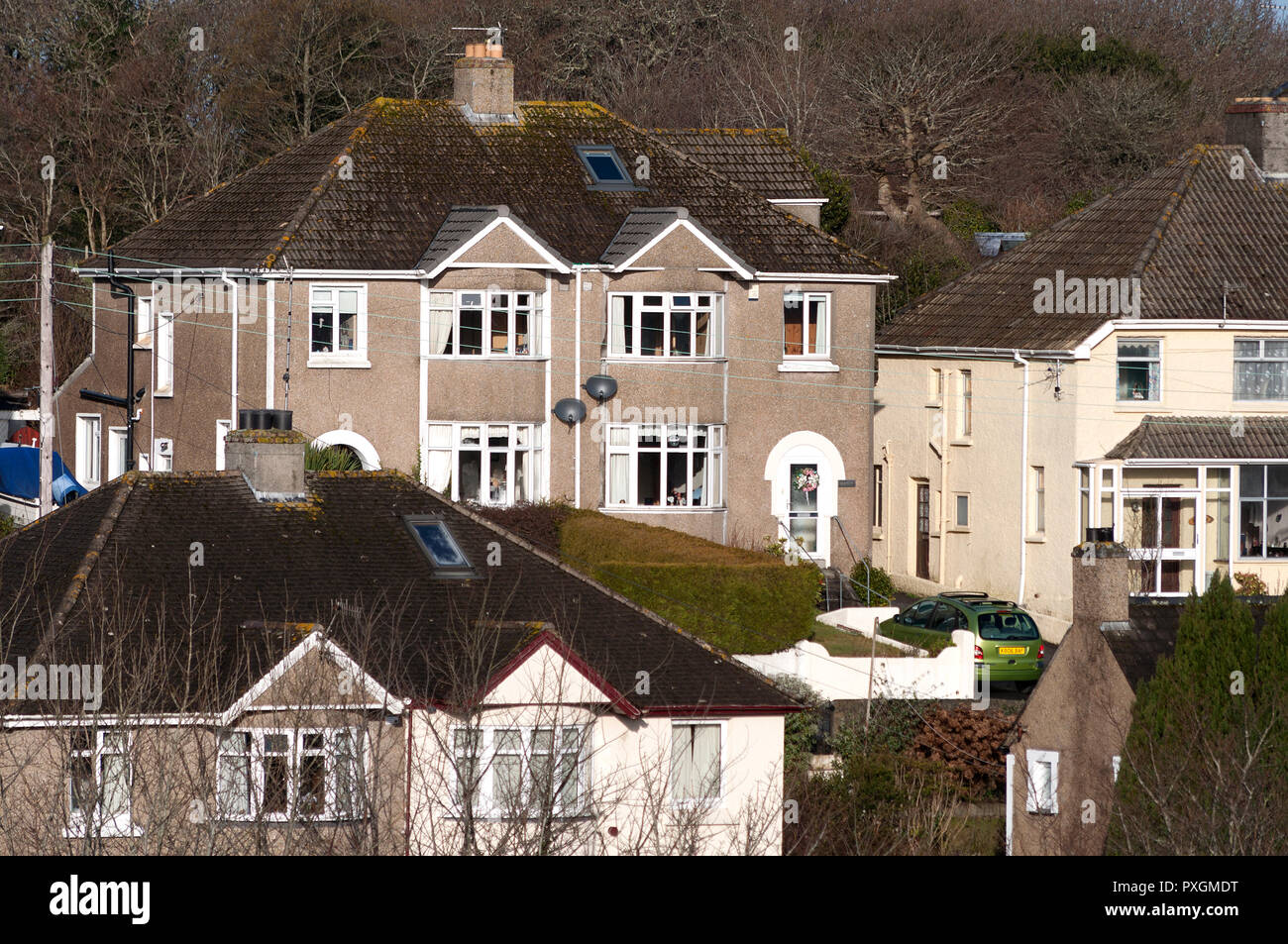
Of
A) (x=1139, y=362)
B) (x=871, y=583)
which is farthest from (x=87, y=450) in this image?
(x=1139, y=362)

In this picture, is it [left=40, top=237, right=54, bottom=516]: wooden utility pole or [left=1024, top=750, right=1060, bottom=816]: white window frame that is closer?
[left=1024, top=750, right=1060, bottom=816]: white window frame

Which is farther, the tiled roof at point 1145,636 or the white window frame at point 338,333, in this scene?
the white window frame at point 338,333

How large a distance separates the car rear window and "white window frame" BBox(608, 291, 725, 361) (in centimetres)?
739

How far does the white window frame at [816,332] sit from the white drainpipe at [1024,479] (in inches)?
133

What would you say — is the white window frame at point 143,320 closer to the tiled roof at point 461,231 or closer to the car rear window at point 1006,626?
the tiled roof at point 461,231

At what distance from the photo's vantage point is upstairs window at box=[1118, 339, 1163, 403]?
36500mm

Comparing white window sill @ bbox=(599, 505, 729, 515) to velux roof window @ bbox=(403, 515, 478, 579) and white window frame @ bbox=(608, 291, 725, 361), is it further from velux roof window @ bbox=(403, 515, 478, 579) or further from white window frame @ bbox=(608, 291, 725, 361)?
velux roof window @ bbox=(403, 515, 478, 579)

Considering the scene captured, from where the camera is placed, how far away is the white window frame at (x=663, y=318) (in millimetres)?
36562

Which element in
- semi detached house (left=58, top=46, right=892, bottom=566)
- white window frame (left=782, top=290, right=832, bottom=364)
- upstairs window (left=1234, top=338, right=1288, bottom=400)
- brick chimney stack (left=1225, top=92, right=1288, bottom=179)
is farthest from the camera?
Result: brick chimney stack (left=1225, top=92, right=1288, bottom=179)

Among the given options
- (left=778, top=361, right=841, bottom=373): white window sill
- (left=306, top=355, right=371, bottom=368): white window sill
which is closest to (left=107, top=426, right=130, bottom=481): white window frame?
(left=306, top=355, right=371, bottom=368): white window sill

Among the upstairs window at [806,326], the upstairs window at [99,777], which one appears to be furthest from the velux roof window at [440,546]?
the upstairs window at [806,326]

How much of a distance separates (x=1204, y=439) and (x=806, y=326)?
7216 mm

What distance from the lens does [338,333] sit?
35375 millimetres
